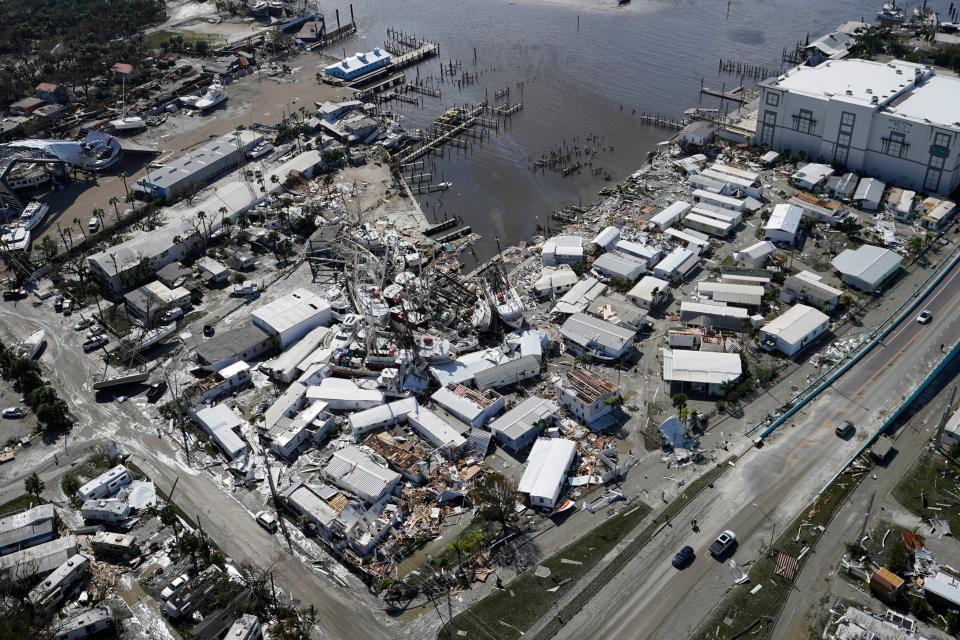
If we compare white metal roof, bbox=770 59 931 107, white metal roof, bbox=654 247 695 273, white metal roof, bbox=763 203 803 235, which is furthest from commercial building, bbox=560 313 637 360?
white metal roof, bbox=770 59 931 107

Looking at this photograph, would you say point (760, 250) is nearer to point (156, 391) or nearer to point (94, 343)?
point (156, 391)

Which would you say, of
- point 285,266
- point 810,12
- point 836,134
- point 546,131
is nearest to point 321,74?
point 546,131

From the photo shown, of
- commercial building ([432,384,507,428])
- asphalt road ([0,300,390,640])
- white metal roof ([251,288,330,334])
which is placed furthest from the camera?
white metal roof ([251,288,330,334])

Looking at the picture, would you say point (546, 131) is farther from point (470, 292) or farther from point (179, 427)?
point (179, 427)

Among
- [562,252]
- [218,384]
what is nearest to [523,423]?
[562,252]

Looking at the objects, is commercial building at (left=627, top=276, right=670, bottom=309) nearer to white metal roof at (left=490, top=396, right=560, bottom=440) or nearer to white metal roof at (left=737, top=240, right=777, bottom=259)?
white metal roof at (left=737, top=240, right=777, bottom=259)

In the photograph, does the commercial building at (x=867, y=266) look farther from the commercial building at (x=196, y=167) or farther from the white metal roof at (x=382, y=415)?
the commercial building at (x=196, y=167)
